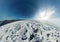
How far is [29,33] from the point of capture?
17625 mm

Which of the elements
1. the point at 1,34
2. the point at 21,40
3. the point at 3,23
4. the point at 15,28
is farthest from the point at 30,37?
the point at 3,23

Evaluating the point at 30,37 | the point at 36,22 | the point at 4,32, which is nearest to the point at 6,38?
the point at 4,32

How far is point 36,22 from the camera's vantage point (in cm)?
1941

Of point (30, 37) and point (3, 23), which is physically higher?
point (3, 23)

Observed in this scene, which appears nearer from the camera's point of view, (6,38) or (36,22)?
(6,38)

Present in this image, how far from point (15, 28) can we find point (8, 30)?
864 mm

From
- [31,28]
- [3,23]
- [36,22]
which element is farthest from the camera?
[3,23]

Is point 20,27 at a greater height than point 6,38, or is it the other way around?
point 20,27

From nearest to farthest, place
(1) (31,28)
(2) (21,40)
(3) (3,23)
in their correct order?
(2) (21,40) → (1) (31,28) → (3) (3,23)

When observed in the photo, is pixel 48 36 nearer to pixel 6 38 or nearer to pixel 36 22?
pixel 36 22

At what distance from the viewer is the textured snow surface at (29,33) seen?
1728 centimetres

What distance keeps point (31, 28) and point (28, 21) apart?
1.66 metres

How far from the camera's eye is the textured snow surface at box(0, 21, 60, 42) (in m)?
17.3

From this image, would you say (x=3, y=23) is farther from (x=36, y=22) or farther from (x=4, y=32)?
(x=36, y=22)
